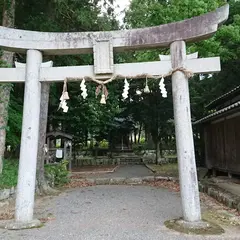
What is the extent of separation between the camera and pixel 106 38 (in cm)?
634

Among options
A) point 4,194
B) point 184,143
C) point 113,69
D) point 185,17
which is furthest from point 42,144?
point 185,17

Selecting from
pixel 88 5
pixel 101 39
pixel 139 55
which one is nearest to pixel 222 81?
pixel 139 55

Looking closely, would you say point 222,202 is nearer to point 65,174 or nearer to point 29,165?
point 29,165

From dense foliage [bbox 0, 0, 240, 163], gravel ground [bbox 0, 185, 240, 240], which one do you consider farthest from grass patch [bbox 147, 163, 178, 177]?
dense foliage [bbox 0, 0, 240, 163]

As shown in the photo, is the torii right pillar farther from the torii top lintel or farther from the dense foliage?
the dense foliage

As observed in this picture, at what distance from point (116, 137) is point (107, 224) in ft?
78.8

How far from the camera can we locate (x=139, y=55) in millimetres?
13664

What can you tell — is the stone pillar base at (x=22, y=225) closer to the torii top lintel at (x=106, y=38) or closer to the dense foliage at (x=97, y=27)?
the torii top lintel at (x=106, y=38)

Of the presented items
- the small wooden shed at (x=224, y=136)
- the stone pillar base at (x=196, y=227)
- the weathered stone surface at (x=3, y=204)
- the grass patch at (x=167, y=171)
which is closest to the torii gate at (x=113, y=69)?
the stone pillar base at (x=196, y=227)

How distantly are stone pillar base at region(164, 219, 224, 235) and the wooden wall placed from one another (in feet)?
20.5

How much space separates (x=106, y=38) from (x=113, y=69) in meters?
0.70

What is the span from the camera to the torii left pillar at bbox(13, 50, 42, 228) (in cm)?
594

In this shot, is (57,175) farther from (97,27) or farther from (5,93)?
(97,27)

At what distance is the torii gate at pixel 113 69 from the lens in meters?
5.92
